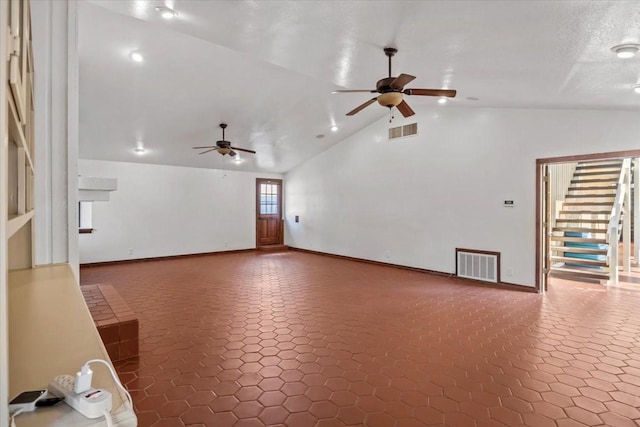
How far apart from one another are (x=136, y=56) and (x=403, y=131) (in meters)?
5.15

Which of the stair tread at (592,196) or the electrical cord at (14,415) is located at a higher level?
the stair tread at (592,196)

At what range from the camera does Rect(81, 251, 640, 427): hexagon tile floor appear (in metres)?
2.39

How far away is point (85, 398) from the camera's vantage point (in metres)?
0.76

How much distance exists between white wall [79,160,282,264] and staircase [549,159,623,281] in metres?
7.75

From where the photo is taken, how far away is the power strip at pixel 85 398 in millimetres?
737

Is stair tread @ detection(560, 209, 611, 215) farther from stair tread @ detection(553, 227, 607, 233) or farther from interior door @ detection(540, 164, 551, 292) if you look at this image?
interior door @ detection(540, 164, 551, 292)

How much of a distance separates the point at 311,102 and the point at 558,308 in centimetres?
504

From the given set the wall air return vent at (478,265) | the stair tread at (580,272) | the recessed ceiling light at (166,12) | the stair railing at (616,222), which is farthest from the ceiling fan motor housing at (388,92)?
the stair tread at (580,272)

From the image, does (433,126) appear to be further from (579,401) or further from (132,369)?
(132,369)

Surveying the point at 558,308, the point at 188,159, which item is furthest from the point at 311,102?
the point at 558,308

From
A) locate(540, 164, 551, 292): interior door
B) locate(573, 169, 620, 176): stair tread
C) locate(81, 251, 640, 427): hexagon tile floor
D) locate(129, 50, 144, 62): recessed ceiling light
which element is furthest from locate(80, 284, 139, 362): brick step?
locate(573, 169, 620, 176): stair tread

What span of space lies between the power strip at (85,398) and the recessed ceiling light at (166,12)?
3044 mm

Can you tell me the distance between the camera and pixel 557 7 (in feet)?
7.74

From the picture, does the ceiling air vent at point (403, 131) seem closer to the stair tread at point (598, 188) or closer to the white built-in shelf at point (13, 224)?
the stair tread at point (598, 188)
